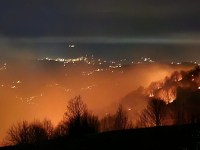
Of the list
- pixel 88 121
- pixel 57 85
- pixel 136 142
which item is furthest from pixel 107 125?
pixel 57 85

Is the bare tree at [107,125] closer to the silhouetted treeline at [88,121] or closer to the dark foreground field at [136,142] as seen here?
the silhouetted treeline at [88,121]

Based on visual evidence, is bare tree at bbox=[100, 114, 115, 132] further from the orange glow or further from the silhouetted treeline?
the orange glow

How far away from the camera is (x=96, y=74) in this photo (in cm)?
6328

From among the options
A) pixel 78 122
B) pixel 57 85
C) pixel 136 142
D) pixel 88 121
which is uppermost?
pixel 57 85

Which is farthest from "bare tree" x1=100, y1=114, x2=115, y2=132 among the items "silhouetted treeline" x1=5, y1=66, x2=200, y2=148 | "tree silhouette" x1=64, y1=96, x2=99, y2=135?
"tree silhouette" x1=64, y1=96, x2=99, y2=135

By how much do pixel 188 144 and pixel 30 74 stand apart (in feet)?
201

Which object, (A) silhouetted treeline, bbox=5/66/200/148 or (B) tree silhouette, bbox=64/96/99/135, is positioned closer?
(B) tree silhouette, bbox=64/96/99/135

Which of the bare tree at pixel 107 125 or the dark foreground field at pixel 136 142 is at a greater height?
the dark foreground field at pixel 136 142

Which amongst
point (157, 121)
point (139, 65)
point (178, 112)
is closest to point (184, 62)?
point (139, 65)

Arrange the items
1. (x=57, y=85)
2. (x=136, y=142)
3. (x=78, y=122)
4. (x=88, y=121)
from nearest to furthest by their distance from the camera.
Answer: (x=136, y=142)
(x=78, y=122)
(x=88, y=121)
(x=57, y=85)

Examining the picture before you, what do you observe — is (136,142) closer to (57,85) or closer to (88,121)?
(88,121)

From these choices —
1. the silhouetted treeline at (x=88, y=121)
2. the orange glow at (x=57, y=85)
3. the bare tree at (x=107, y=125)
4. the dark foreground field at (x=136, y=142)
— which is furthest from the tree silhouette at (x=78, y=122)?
the orange glow at (x=57, y=85)

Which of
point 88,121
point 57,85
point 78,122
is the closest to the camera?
point 78,122

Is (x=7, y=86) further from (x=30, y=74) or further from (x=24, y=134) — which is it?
(x=24, y=134)
